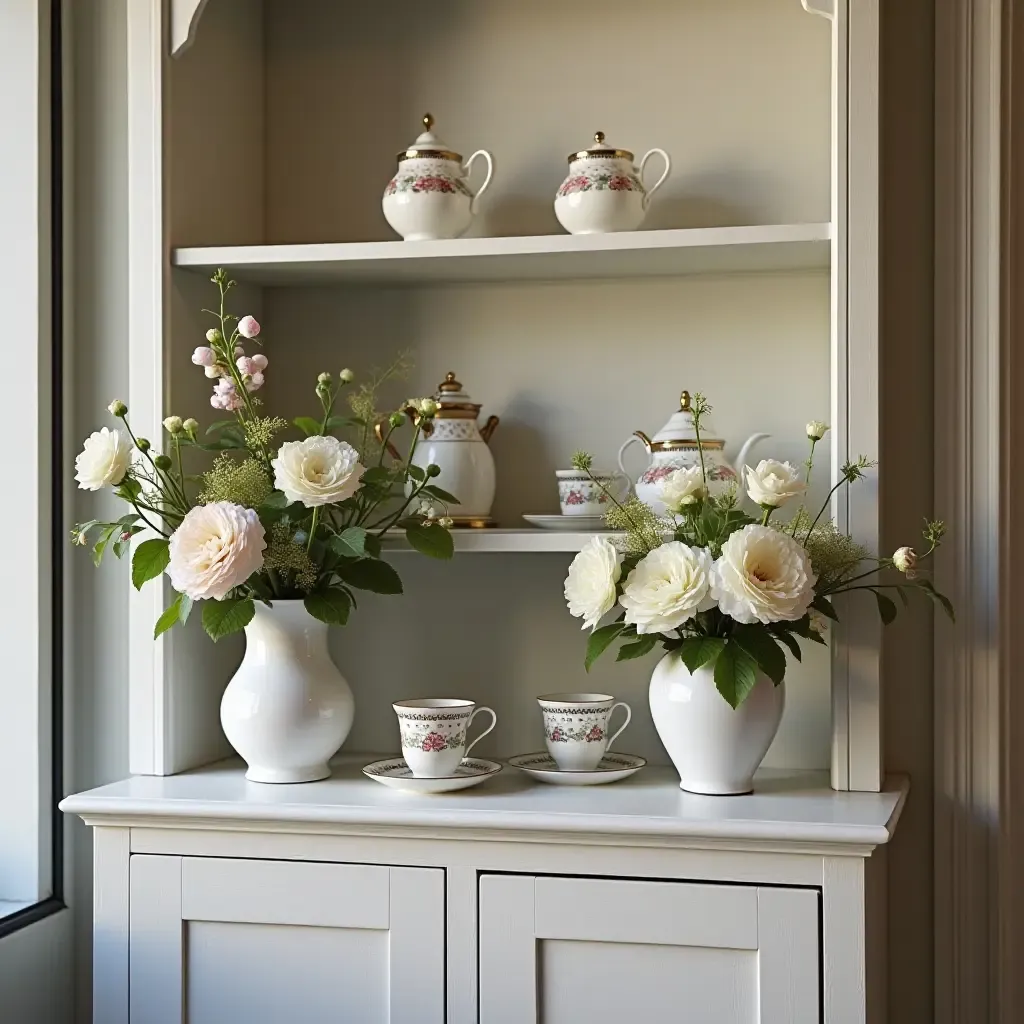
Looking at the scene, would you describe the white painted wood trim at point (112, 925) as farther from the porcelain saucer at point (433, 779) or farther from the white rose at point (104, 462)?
the white rose at point (104, 462)

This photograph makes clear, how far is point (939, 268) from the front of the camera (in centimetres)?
179

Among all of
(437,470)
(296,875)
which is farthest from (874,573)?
(296,875)

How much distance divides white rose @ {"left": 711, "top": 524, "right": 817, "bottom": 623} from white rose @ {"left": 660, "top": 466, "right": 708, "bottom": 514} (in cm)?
9

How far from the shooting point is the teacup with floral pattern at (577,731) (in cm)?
174

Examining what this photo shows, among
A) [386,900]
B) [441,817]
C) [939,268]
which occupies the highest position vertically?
[939,268]

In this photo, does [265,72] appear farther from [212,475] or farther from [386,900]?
[386,900]

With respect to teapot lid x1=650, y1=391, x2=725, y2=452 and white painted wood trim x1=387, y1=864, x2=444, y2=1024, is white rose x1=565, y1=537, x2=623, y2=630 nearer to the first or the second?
teapot lid x1=650, y1=391, x2=725, y2=452

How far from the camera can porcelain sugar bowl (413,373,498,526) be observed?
6.15 feet

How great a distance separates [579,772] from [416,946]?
0.98 ft

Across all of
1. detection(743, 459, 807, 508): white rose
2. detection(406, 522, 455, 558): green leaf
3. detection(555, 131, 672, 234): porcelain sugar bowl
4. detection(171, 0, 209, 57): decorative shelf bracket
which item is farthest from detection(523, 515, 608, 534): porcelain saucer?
detection(171, 0, 209, 57): decorative shelf bracket

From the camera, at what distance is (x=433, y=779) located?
1669mm

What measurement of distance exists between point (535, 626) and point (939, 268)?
0.74 meters

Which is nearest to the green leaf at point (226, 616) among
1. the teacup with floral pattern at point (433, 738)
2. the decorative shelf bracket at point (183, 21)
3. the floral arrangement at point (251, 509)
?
the floral arrangement at point (251, 509)

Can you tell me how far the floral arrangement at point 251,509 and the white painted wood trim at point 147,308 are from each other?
3.0 inches
